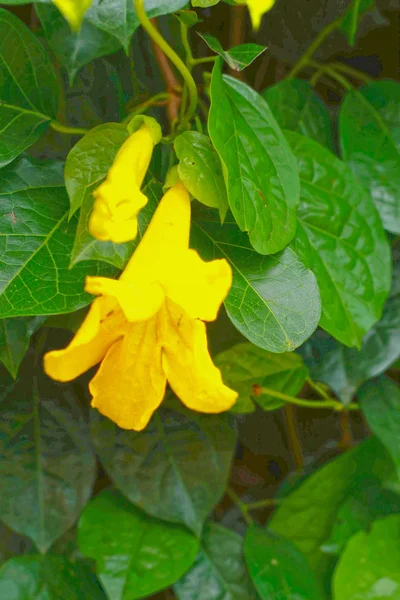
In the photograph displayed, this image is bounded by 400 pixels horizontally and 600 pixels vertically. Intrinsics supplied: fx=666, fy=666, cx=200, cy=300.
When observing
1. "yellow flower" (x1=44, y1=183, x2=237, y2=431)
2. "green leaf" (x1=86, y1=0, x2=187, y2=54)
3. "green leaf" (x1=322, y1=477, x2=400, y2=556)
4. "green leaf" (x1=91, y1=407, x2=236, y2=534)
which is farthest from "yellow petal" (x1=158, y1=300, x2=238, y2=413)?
"green leaf" (x1=322, y1=477, x2=400, y2=556)

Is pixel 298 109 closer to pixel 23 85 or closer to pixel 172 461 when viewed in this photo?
pixel 23 85

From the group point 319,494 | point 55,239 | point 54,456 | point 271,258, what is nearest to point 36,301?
point 55,239

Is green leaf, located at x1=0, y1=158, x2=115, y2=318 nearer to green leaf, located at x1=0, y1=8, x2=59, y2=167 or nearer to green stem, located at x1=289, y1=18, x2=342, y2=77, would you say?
green leaf, located at x1=0, y1=8, x2=59, y2=167

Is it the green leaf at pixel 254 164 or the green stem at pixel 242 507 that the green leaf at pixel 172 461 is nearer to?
the green stem at pixel 242 507

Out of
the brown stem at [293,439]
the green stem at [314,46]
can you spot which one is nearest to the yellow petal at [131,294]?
the green stem at [314,46]

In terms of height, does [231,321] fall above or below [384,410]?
above

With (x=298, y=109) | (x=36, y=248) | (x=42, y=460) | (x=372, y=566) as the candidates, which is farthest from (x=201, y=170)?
(x=372, y=566)

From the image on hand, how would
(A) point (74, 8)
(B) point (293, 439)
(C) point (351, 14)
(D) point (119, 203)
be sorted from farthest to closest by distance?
(B) point (293, 439) < (C) point (351, 14) < (D) point (119, 203) < (A) point (74, 8)
